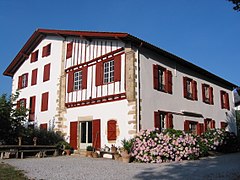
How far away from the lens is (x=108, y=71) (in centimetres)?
1336

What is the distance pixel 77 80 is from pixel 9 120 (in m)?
4.27

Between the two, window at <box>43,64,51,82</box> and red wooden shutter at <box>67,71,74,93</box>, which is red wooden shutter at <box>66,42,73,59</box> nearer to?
red wooden shutter at <box>67,71,74,93</box>

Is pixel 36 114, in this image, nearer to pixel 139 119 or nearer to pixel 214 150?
pixel 139 119

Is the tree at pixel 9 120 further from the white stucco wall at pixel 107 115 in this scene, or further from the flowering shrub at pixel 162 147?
the flowering shrub at pixel 162 147

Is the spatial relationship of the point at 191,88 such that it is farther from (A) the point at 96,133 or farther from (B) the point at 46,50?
(B) the point at 46,50

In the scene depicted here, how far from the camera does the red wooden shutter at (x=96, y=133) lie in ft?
42.9

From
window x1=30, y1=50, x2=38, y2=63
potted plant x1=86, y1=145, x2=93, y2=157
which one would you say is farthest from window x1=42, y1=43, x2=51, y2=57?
potted plant x1=86, y1=145, x2=93, y2=157

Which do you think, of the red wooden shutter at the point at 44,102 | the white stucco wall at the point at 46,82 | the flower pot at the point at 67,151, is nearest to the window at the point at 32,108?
the white stucco wall at the point at 46,82

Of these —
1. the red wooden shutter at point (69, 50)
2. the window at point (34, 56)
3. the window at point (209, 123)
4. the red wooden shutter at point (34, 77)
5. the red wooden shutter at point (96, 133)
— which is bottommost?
the red wooden shutter at point (96, 133)

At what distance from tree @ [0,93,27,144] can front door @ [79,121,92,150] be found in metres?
3.17

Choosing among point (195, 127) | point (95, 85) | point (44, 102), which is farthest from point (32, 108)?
point (195, 127)

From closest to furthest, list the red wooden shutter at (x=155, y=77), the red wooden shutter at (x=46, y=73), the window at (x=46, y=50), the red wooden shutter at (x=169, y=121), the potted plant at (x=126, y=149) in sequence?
the potted plant at (x=126, y=149)
the red wooden shutter at (x=155, y=77)
the red wooden shutter at (x=169, y=121)
the red wooden shutter at (x=46, y=73)
the window at (x=46, y=50)

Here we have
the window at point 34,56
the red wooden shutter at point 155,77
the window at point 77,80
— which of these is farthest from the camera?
the window at point 34,56

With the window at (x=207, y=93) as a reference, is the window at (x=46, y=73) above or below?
above
